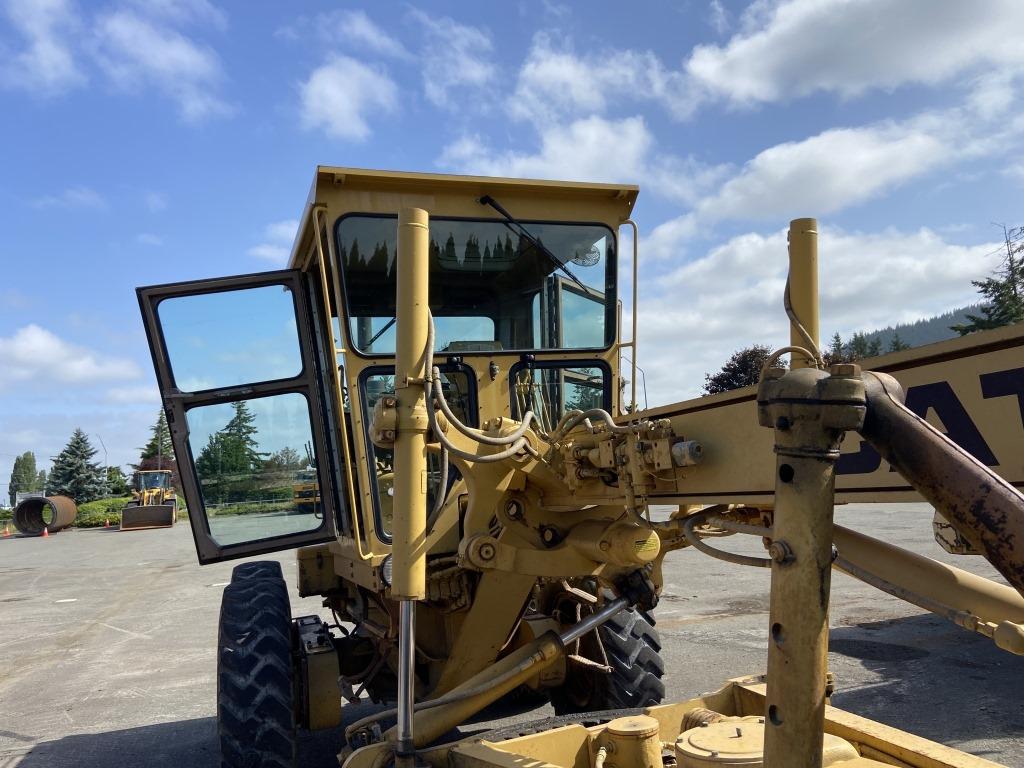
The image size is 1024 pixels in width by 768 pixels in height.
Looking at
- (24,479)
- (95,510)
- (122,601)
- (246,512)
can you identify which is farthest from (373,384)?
(24,479)

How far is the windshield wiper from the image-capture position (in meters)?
4.61

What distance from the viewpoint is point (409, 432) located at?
278 centimetres

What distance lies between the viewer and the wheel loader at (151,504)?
31.1m

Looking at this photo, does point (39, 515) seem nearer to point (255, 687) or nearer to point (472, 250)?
point (255, 687)

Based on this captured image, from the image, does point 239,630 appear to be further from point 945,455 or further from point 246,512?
point 945,455

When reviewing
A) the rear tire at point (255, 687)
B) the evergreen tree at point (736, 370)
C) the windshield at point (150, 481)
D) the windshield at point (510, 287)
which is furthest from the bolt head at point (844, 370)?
the windshield at point (150, 481)

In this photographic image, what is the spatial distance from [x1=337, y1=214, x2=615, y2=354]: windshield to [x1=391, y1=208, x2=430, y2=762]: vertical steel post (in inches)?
71.0

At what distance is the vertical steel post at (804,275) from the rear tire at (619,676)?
2862 mm

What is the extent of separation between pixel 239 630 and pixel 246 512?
789mm

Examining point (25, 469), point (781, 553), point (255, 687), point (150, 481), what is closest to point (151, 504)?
point (150, 481)

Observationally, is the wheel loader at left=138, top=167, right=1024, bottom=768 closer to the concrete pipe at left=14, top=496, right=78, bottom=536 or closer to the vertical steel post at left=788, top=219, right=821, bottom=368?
the vertical steel post at left=788, top=219, right=821, bottom=368

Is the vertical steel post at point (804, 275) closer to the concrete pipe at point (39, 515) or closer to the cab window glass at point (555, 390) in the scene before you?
the cab window glass at point (555, 390)

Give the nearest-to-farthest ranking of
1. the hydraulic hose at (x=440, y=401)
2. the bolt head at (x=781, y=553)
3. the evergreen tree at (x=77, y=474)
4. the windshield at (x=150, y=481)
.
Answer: the bolt head at (x=781, y=553)
the hydraulic hose at (x=440, y=401)
the windshield at (x=150, y=481)
the evergreen tree at (x=77, y=474)

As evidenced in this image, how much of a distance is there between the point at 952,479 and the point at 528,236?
3456mm
